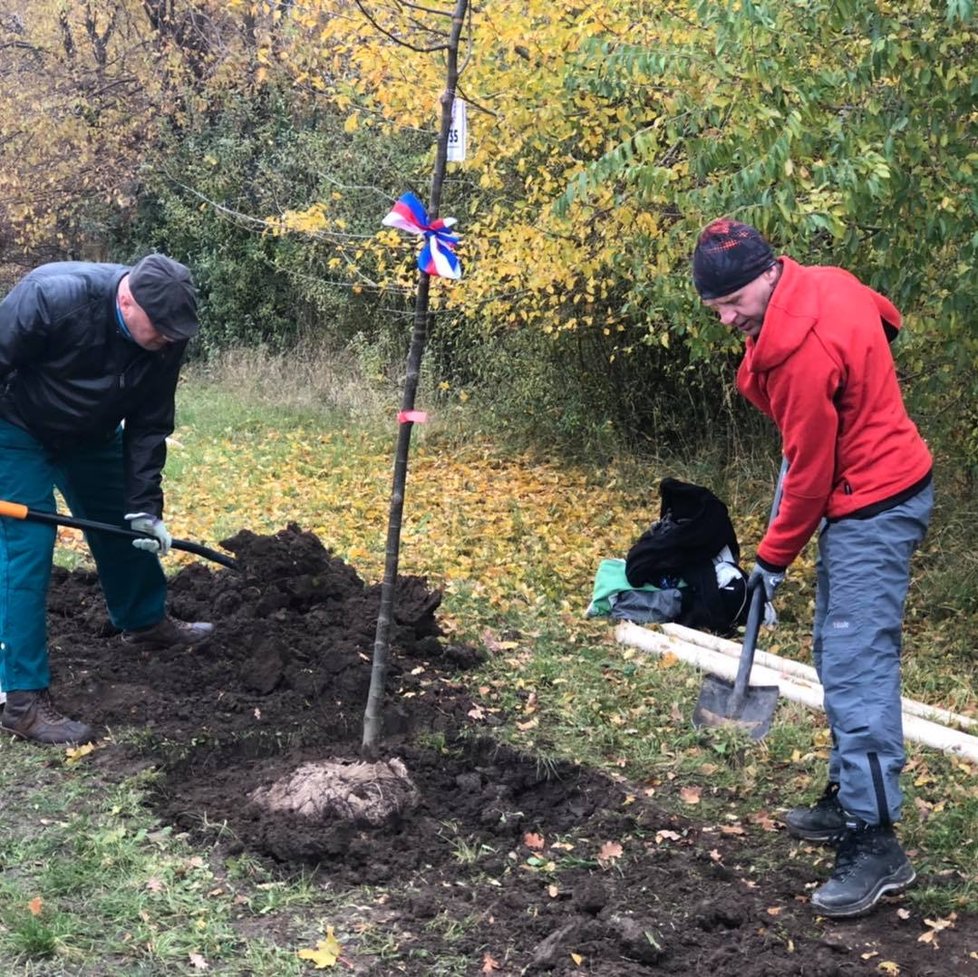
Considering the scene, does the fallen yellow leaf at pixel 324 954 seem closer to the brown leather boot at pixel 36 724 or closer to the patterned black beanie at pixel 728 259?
the brown leather boot at pixel 36 724

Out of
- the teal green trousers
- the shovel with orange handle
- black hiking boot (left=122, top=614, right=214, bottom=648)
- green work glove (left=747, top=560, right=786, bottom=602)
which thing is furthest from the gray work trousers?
black hiking boot (left=122, top=614, right=214, bottom=648)

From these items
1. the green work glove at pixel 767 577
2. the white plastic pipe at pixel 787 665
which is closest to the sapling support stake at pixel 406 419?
the green work glove at pixel 767 577

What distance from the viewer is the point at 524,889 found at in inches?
139

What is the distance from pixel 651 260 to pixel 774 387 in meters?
3.84

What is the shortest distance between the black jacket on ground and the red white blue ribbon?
1.24 m

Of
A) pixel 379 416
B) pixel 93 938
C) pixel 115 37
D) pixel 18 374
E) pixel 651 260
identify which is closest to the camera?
pixel 93 938

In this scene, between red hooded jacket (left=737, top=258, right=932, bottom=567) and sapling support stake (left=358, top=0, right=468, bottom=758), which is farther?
sapling support stake (left=358, top=0, right=468, bottom=758)

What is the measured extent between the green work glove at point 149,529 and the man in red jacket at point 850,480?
2.51 m

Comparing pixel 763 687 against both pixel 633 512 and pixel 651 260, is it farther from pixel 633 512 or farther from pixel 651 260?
pixel 633 512

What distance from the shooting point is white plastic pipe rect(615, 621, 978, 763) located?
4.55 metres

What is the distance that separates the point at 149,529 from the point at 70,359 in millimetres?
775

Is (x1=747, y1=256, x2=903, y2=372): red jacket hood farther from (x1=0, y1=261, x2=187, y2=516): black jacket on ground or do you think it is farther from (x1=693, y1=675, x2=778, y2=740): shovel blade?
(x1=0, y1=261, x2=187, y2=516): black jacket on ground

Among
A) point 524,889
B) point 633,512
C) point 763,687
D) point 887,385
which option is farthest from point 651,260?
point 524,889

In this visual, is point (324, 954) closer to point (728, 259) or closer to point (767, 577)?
point (767, 577)
